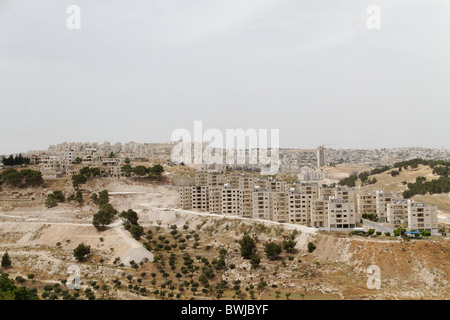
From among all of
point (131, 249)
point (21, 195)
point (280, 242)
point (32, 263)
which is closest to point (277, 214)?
point (280, 242)

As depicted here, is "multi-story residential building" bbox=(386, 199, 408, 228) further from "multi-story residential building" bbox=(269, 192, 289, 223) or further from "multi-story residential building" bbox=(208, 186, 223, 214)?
"multi-story residential building" bbox=(208, 186, 223, 214)

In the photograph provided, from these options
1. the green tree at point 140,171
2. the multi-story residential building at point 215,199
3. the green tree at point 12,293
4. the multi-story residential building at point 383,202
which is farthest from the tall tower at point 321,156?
the green tree at point 12,293

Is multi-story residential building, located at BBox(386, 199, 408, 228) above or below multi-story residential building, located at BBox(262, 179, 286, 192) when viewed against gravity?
below

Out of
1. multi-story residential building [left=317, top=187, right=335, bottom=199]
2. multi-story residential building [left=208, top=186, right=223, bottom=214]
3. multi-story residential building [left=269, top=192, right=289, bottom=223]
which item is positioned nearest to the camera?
multi-story residential building [left=317, top=187, right=335, bottom=199]

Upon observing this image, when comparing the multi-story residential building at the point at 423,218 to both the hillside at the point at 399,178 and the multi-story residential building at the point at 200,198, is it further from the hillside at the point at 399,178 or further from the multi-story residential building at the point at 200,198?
the hillside at the point at 399,178

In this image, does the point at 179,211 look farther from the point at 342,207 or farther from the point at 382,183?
the point at 382,183

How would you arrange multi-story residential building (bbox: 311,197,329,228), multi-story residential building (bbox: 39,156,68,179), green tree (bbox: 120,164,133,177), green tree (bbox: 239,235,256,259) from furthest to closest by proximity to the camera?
green tree (bbox: 120,164,133,177) < multi-story residential building (bbox: 39,156,68,179) < multi-story residential building (bbox: 311,197,329,228) < green tree (bbox: 239,235,256,259)

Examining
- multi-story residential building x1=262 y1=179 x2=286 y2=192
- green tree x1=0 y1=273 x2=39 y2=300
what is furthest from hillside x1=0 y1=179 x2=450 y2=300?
multi-story residential building x1=262 y1=179 x2=286 y2=192
